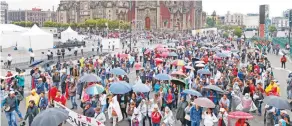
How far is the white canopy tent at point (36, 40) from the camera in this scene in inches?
1672

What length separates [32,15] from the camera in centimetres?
15450

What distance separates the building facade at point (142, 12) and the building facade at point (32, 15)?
50256 millimetres

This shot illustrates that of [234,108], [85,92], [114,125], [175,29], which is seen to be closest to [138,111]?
[114,125]

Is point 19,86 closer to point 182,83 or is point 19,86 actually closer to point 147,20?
point 182,83

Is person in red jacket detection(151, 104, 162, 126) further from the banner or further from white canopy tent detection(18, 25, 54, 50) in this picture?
white canopy tent detection(18, 25, 54, 50)

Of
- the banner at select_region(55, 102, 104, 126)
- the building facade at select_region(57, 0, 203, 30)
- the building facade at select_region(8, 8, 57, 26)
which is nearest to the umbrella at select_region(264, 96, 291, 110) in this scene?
the banner at select_region(55, 102, 104, 126)

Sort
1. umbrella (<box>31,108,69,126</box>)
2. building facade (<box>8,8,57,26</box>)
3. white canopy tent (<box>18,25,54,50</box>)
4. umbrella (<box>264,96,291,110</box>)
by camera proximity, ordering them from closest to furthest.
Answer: umbrella (<box>31,108,69,126</box>)
umbrella (<box>264,96,291,110</box>)
white canopy tent (<box>18,25,54,50</box>)
building facade (<box>8,8,57,26</box>)

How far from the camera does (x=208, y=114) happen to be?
35.3ft

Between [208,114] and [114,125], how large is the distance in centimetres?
324

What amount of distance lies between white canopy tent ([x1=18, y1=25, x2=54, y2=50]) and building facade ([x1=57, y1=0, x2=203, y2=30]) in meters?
33.1

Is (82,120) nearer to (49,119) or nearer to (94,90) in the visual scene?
(49,119)

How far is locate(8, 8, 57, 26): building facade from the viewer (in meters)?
153

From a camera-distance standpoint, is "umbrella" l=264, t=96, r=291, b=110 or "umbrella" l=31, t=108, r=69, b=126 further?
"umbrella" l=264, t=96, r=291, b=110

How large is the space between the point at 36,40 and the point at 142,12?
45.4m
